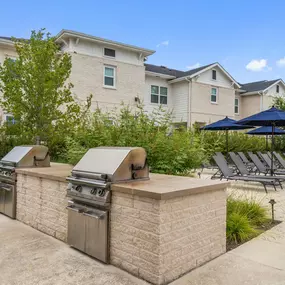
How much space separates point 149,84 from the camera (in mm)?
19781

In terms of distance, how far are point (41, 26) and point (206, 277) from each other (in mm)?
8652

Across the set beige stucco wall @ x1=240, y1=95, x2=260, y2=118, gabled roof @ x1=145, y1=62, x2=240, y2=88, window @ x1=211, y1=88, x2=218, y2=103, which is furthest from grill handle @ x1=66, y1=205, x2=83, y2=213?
beige stucco wall @ x1=240, y1=95, x2=260, y2=118

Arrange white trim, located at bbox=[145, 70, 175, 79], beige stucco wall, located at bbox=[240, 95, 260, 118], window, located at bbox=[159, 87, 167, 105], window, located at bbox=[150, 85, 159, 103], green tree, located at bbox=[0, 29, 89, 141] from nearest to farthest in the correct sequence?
1. green tree, located at bbox=[0, 29, 89, 141]
2. white trim, located at bbox=[145, 70, 175, 79]
3. window, located at bbox=[150, 85, 159, 103]
4. window, located at bbox=[159, 87, 167, 105]
5. beige stucco wall, located at bbox=[240, 95, 260, 118]

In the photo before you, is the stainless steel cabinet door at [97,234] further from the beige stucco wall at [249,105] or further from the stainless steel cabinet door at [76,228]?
the beige stucco wall at [249,105]

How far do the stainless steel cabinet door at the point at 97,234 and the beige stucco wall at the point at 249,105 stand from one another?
23.4 metres

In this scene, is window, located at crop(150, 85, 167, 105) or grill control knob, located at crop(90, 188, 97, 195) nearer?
grill control knob, located at crop(90, 188, 97, 195)

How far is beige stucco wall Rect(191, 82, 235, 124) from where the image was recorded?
20500mm

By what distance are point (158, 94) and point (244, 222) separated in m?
16.7

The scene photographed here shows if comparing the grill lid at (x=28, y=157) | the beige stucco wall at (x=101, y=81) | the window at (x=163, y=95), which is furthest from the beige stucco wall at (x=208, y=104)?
the grill lid at (x=28, y=157)

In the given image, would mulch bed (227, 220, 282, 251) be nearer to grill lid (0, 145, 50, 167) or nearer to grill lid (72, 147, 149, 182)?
grill lid (72, 147, 149, 182)

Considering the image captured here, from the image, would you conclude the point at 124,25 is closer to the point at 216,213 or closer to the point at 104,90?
the point at 104,90

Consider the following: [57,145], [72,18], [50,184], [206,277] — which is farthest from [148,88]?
[206,277]

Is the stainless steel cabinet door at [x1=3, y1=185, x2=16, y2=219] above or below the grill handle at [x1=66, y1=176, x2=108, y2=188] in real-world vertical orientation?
below

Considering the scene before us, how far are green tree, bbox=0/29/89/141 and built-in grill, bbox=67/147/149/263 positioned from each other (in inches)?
198
